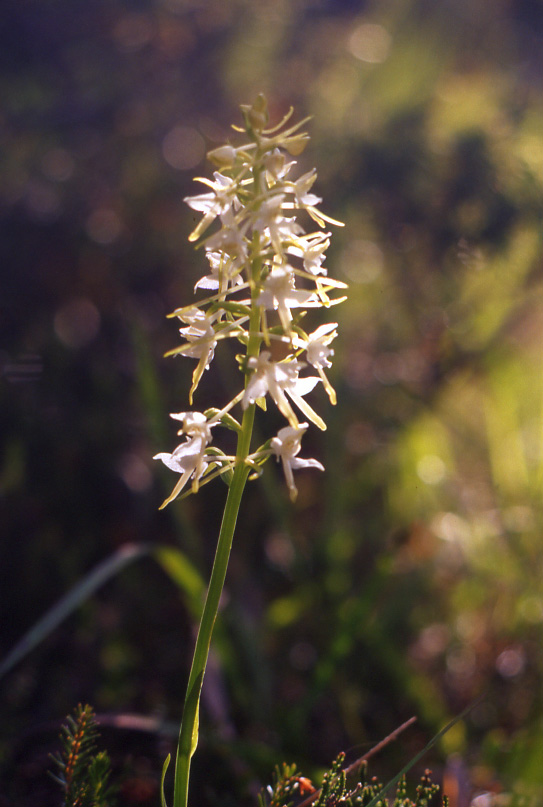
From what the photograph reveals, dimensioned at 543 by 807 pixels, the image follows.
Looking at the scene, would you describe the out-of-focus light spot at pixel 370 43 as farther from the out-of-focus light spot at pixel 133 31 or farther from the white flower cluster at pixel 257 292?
the white flower cluster at pixel 257 292

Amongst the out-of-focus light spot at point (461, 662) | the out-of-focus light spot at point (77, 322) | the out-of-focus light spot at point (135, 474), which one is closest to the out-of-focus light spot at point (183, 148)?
the out-of-focus light spot at point (77, 322)

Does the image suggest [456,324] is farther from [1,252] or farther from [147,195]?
[1,252]

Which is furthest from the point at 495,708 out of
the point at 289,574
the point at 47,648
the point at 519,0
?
the point at 519,0

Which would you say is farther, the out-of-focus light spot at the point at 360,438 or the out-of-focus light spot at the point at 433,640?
the out-of-focus light spot at the point at 360,438

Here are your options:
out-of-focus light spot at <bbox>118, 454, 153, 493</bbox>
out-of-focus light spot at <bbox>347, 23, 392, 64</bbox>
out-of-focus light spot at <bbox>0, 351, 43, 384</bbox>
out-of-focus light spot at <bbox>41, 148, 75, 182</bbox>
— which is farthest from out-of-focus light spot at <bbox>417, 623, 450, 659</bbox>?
out-of-focus light spot at <bbox>347, 23, 392, 64</bbox>

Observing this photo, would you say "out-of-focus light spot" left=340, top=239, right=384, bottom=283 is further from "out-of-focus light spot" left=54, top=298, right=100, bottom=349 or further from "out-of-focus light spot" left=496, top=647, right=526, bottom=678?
"out-of-focus light spot" left=496, top=647, right=526, bottom=678
